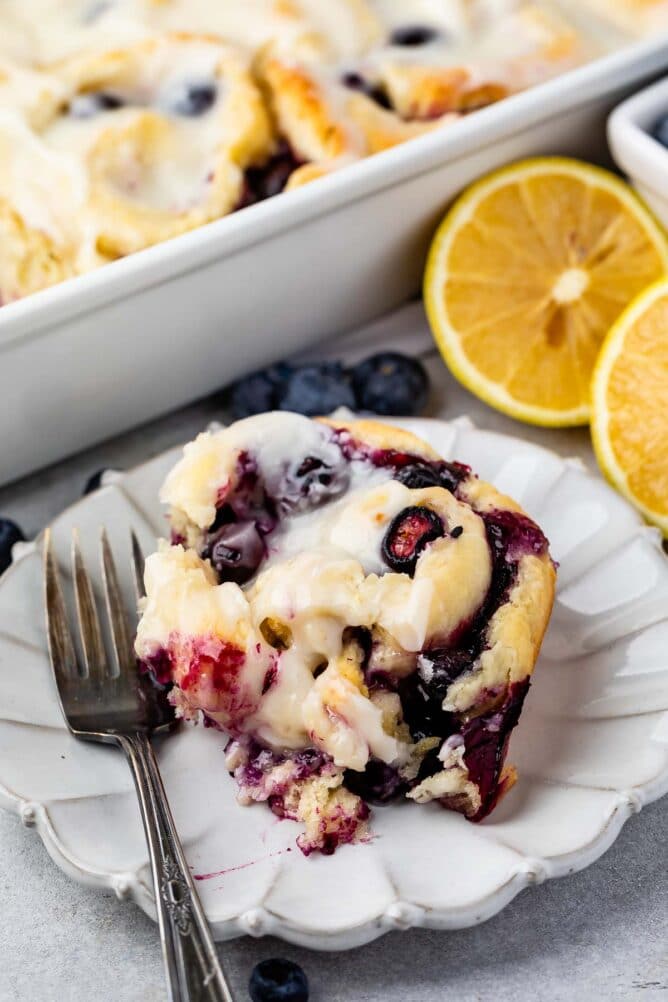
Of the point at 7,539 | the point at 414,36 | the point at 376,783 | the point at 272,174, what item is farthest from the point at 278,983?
the point at 414,36

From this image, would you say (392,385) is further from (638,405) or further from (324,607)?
(324,607)

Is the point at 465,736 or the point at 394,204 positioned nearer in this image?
the point at 465,736

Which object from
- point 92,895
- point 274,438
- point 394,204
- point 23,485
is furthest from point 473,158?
point 92,895

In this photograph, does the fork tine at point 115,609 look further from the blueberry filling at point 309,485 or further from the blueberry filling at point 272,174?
the blueberry filling at point 272,174

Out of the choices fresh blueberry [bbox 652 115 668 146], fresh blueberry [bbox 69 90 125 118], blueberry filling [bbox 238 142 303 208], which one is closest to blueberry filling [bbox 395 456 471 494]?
blueberry filling [bbox 238 142 303 208]

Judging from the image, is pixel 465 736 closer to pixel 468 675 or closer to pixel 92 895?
pixel 468 675

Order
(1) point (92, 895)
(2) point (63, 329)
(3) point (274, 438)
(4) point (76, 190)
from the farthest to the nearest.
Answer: (4) point (76, 190)
(2) point (63, 329)
(3) point (274, 438)
(1) point (92, 895)
